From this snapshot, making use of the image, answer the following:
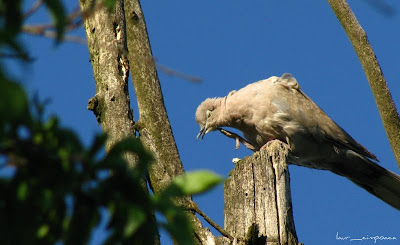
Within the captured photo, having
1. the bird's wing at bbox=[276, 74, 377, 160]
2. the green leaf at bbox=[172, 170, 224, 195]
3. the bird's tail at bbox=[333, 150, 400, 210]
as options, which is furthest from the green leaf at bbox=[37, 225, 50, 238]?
the bird's tail at bbox=[333, 150, 400, 210]

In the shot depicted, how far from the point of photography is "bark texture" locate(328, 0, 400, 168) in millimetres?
4848

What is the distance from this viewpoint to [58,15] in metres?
1.27

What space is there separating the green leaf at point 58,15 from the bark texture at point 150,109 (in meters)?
3.97

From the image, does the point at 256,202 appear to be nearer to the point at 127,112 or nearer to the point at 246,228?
the point at 246,228

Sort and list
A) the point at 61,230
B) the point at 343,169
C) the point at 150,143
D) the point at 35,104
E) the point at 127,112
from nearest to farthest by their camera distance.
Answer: the point at 35,104 → the point at 61,230 → the point at 127,112 → the point at 150,143 → the point at 343,169

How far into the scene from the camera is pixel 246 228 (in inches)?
170

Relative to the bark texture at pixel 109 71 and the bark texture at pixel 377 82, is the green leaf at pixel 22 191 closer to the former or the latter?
the bark texture at pixel 109 71

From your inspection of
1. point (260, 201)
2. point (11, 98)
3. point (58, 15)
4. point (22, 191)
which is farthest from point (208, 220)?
Result: point (11, 98)

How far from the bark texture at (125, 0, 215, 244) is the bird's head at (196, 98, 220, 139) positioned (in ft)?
6.54

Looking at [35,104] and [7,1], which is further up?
[7,1]

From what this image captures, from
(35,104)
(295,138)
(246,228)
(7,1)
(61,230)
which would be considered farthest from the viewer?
(295,138)

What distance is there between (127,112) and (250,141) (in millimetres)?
3004

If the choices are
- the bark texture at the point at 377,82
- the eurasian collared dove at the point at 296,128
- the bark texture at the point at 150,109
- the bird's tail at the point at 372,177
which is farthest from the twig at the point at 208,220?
the bird's tail at the point at 372,177

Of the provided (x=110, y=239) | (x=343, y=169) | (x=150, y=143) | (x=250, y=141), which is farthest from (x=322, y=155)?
(x=110, y=239)
